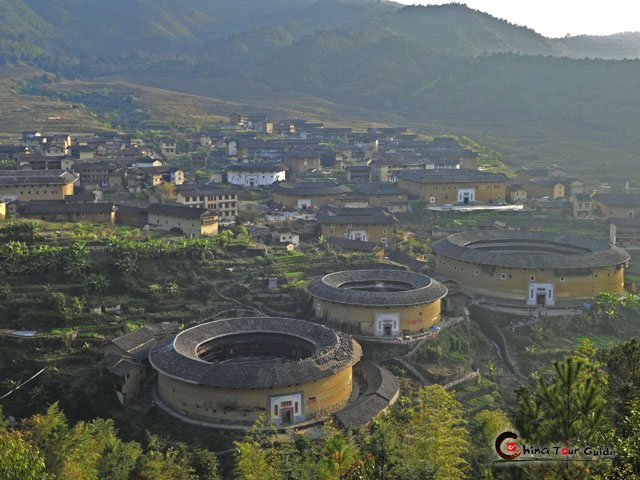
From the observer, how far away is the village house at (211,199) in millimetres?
61531

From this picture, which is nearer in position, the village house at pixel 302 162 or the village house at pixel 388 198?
the village house at pixel 388 198

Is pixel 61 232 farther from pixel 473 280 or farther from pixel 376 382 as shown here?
pixel 473 280

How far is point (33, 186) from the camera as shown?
6081cm

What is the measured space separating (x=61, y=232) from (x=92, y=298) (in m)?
10.1

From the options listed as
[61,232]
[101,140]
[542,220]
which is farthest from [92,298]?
[101,140]

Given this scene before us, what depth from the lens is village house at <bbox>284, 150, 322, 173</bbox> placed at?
8475 cm

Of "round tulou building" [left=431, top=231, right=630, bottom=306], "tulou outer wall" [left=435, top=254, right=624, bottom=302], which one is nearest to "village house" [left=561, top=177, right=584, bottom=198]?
"round tulou building" [left=431, top=231, right=630, bottom=306]

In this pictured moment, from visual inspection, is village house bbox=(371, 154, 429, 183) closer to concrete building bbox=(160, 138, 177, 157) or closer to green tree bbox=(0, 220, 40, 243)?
concrete building bbox=(160, 138, 177, 157)

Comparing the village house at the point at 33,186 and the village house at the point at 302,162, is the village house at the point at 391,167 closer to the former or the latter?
the village house at the point at 302,162

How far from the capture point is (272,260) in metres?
49.1

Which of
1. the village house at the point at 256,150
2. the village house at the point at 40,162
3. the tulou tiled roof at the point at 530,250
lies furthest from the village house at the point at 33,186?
the tulou tiled roof at the point at 530,250

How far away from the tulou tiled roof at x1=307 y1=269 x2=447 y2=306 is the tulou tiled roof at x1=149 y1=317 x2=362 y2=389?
3648 mm

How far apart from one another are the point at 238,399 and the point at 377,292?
14.5 metres

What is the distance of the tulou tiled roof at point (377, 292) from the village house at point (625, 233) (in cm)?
2382
